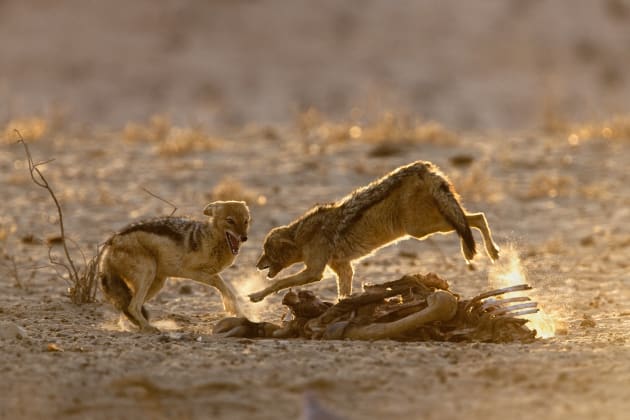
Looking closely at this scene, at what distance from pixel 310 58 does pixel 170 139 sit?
19.1 meters

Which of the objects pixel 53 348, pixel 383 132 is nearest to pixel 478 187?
pixel 383 132

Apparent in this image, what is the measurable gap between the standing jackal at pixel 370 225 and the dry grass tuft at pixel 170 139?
8467mm

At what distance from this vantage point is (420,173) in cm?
848

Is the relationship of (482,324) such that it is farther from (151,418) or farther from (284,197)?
(284,197)

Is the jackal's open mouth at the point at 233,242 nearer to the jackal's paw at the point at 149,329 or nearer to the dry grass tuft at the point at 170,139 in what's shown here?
the jackal's paw at the point at 149,329

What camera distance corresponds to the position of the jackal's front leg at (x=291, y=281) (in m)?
8.71

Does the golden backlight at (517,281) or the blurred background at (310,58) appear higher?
the blurred background at (310,58)

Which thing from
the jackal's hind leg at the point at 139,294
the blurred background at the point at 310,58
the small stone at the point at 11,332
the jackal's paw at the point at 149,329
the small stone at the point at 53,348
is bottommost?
the small stone at the point at 53,348

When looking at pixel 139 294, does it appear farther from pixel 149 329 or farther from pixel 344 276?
pixel 344 276

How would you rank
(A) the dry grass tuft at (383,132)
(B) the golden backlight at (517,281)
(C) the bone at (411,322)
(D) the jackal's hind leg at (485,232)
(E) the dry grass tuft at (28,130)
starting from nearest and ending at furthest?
(C) the bone at (411,322)
(B) the golden backlight at (517,281)
(D) the jackal's hind leg at (485,232)
(A) the dry grass tuft at (383,132)
(E) the dry grass tuft at (28,130)

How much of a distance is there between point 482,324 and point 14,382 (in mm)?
2993

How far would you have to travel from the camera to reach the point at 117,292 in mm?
8703

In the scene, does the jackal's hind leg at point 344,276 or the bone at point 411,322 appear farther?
the jackal's hind leg at point 344,276

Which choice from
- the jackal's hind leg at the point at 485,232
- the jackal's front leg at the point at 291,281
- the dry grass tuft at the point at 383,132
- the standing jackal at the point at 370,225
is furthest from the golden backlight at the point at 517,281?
the dry grass tuft at the point at 383,132
